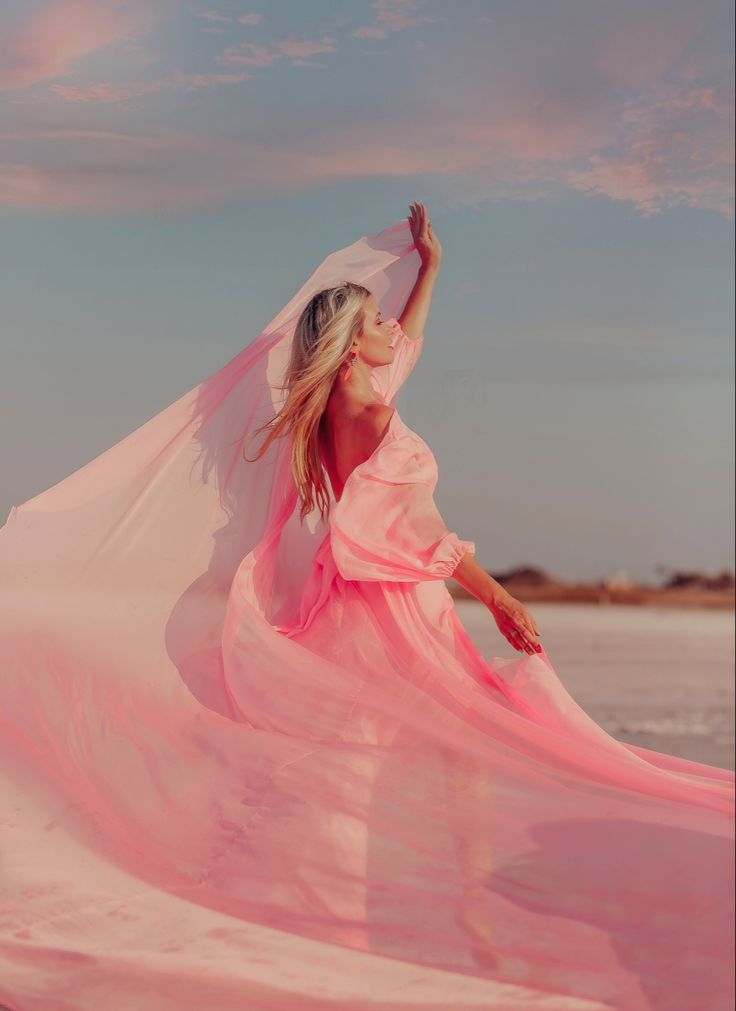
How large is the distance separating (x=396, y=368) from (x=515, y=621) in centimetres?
51

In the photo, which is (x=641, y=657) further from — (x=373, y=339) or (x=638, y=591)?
(x=373, y=339)

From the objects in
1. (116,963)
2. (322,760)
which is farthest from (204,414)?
(116,963)

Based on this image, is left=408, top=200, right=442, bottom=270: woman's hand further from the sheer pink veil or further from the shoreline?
the shoreline

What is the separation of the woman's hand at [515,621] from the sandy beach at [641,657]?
9.61ft

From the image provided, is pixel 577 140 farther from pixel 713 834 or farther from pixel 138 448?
pixel 713 834

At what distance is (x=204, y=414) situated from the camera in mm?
1933

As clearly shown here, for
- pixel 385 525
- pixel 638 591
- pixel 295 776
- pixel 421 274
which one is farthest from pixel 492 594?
pixel 638 591

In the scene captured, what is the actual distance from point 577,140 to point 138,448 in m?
2.08

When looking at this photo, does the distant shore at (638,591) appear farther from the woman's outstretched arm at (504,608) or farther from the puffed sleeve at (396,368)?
the woman's outstretched arm at (504,608)

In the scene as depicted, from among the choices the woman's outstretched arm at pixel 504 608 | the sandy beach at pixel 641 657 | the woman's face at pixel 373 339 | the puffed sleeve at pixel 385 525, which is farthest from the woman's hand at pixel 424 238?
the sandy beach at pixel 641 657

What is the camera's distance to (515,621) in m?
1.58

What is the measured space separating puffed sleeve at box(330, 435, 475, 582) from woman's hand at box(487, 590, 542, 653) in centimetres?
9

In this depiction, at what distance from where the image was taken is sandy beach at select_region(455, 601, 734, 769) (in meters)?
4.64

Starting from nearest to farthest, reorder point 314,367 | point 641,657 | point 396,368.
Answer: point 314,367 → point 396,368 → point 641,657
